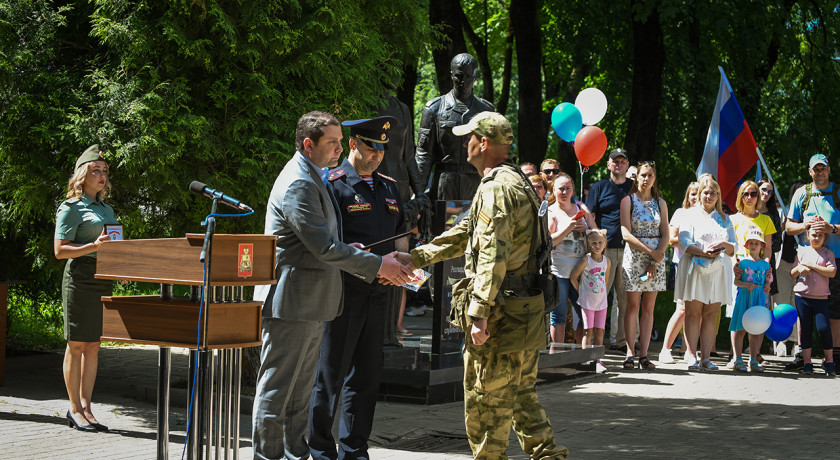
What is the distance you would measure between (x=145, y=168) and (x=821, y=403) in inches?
276

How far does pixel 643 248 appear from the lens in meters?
12.0

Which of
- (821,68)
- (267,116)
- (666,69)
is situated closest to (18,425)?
(267,116)

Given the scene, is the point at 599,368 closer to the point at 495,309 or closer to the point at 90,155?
the point at 495,309

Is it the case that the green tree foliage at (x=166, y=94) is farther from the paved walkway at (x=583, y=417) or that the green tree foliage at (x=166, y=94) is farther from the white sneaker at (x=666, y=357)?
the white sneaker at (x=666, y=357)

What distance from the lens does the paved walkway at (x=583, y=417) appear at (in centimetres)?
737

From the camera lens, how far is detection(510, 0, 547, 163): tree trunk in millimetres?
18938

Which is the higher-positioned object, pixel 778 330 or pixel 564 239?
pixel 564 239

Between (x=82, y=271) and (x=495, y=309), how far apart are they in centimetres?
395

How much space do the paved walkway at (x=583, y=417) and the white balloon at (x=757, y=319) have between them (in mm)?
587

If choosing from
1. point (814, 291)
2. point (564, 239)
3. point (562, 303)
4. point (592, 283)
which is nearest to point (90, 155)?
point (564, 239)

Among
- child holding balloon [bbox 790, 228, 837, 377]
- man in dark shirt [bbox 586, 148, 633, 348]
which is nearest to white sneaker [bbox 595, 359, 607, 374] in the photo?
man in dark shirt [bbox 586, 148, 633, 348]

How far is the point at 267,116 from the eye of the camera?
8.52 m

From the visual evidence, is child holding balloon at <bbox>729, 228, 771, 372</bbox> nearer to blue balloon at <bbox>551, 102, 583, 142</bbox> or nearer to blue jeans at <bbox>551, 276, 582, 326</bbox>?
blue jeans at <bbox>551, 276, 582, 326</bbox>

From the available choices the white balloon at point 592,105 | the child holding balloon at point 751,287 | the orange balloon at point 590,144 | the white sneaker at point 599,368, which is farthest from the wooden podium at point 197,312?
the white balloon at point 592,105
